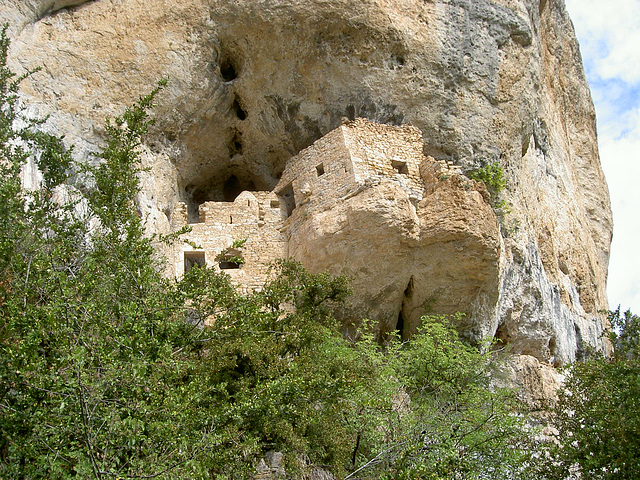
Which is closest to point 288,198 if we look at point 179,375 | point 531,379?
point 531,379

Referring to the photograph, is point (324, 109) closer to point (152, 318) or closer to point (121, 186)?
point (121, 186)

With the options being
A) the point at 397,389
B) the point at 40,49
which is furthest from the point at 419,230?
the point at 40,49

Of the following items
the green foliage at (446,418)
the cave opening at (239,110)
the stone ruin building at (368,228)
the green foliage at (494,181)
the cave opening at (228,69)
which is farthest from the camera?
the cave opening at (239,110)

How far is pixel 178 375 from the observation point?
7.47 meters

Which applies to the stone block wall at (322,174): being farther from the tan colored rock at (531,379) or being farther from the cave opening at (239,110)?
the tan colored rock at (531,379)

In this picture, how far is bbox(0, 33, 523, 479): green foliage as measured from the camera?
21.5 ft

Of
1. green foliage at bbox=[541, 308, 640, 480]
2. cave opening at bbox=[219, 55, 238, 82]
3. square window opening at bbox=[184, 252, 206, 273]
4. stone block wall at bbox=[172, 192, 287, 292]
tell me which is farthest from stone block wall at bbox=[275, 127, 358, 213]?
green foliage at bbox=[541, 308, 640, 480]

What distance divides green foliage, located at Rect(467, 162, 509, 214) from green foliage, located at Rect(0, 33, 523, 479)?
3711mm

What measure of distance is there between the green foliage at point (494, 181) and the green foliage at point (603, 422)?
3938mm

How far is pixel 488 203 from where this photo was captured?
1357 cm

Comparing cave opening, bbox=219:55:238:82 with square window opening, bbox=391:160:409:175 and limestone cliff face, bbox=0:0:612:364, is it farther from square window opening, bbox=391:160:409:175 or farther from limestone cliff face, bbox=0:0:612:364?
square window opening, bbox=391:160:409:175

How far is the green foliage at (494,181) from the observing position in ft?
48.6

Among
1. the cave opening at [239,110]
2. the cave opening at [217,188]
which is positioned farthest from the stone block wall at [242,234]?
the cave opening at [239,110]

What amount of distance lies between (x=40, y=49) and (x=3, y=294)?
8089 millimetres
